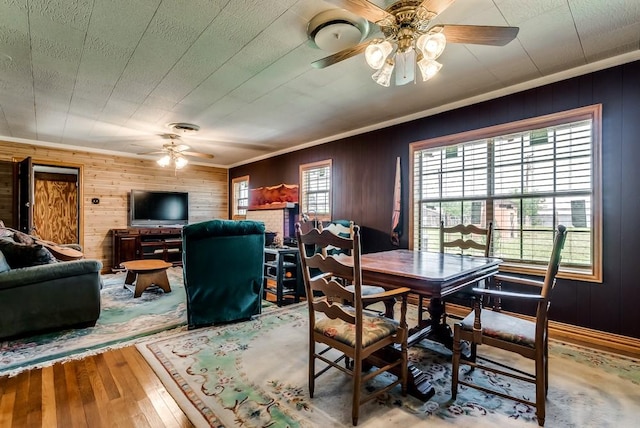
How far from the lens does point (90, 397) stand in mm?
1894

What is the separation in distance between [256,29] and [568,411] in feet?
10.5

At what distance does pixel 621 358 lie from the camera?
2.42m

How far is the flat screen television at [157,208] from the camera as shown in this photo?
6.53 m

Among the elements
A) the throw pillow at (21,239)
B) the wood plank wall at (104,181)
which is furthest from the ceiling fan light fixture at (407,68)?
the wood plank wall at (104,181)

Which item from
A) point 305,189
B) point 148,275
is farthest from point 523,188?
point 148,275

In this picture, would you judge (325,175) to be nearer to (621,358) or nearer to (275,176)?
(275,176)

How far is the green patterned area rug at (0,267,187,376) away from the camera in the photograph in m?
2.42

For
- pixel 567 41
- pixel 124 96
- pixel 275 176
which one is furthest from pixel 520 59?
pixel 275 176

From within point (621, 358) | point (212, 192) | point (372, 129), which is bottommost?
point (621, 358)

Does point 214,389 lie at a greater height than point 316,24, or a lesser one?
lesser

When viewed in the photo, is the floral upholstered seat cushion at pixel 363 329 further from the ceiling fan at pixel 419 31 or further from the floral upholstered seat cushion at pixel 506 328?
the ceiling fan at pixel 419 31

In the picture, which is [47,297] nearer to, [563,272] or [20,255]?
[20,255]

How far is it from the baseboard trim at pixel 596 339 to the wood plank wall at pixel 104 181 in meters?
7.20

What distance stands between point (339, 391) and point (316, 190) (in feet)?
13.2
